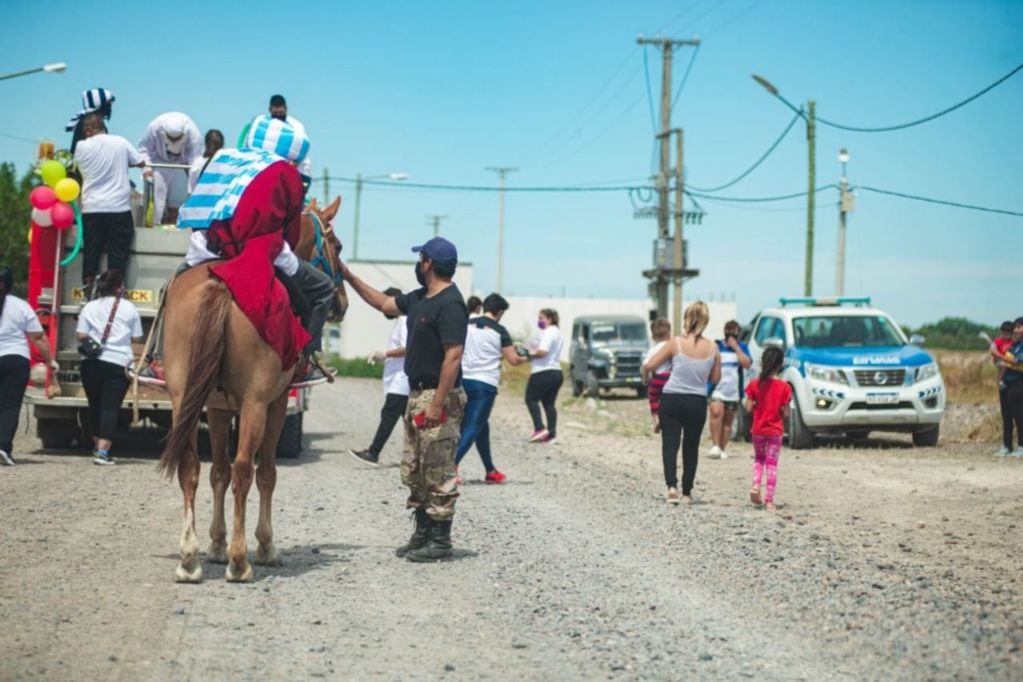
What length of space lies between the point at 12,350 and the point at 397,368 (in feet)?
14.0

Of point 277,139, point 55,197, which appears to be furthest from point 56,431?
point 277,139

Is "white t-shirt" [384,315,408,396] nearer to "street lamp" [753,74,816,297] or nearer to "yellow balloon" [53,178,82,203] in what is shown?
"yellow balloon" [53,178,82,203]

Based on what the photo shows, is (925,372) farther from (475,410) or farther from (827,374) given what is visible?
(475,410)

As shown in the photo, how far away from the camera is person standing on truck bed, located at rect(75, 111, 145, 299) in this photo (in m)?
15.1

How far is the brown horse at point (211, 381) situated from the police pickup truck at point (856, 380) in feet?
39.5

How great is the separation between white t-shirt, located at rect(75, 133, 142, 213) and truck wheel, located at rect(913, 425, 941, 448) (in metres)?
12.2

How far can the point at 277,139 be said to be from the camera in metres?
9.37

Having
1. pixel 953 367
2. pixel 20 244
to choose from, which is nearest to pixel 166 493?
pixel 953 367

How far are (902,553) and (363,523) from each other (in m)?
4.22

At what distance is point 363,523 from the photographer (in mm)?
10805

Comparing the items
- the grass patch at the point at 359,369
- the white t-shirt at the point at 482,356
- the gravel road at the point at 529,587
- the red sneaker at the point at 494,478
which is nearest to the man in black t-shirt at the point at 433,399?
the gravel road at the point at 529,587

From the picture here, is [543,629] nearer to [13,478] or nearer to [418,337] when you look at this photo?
[418,337]

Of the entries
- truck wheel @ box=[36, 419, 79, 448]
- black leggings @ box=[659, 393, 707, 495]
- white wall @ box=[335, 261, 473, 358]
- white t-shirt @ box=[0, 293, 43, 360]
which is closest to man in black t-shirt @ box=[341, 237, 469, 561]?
black leggings @ box=[659, 393, 707, 495]

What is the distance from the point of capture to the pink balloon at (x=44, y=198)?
1493cm
